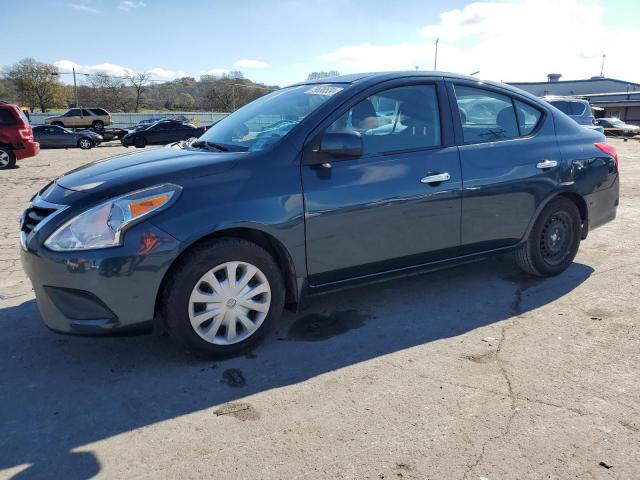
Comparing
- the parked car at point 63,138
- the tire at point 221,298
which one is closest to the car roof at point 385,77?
the tire at point 221,298

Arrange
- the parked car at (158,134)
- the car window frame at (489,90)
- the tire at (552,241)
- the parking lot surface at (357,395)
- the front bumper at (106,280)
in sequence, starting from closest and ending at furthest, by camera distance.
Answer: the parking lot surface at (357,395) < the front bumper at (106,280) < the car window frame at (489,90) < the tire at (552,241) < the parked car at (158,134)

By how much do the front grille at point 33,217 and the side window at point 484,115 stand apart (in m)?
2.91

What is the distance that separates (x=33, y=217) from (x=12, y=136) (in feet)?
42.1

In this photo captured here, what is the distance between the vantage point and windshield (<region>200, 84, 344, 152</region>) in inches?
136

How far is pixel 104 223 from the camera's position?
2.81 meters

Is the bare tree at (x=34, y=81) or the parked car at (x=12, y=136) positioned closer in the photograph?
the parked car at (x=12, y=136)

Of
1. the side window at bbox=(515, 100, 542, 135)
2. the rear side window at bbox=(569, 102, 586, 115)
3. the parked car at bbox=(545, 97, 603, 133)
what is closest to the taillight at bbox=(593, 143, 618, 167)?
the side window at bbox=(515, 100, 542, 135)

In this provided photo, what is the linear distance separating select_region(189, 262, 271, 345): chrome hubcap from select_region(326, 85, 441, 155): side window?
1.12m

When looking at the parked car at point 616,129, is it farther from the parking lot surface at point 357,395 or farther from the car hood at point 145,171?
the car hood at point 145,171

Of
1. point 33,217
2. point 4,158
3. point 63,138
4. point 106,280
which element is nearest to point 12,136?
point 4,158

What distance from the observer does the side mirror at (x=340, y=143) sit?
3.21 m

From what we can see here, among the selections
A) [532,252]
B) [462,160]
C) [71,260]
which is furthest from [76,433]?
[532,252]

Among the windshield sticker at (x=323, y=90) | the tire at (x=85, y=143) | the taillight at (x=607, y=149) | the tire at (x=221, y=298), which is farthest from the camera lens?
the tire at (x=85, y=143)

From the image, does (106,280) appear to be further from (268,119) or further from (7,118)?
(7,118)
